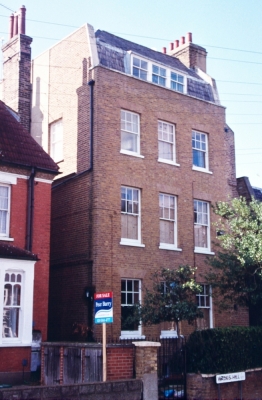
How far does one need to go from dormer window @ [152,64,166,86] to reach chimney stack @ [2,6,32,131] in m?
5.70

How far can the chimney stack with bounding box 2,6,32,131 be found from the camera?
25.3m

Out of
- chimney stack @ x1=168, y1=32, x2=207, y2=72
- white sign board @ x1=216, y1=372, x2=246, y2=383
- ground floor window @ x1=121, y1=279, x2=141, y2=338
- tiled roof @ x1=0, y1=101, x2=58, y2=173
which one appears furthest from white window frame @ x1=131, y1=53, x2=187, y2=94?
white sign board @ x1=216, y1=372, x2=246, y2=383

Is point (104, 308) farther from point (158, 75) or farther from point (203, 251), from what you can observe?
point (158, 75)

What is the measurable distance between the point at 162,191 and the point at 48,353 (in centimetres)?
962

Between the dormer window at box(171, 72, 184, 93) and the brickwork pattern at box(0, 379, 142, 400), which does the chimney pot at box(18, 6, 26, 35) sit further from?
the brickwork pattern at box(0, 379, 142, 400)

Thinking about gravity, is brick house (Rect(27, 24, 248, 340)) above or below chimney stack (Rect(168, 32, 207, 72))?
below

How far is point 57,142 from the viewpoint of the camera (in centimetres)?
2631

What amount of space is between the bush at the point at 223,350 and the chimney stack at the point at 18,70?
12352 mm

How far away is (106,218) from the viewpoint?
23.2 m

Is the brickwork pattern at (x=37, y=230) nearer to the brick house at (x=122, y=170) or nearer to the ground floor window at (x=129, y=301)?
the brick house at (x=122, y=170)

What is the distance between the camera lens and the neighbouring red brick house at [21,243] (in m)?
18.8

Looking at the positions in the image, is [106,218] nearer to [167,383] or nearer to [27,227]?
[27,227]

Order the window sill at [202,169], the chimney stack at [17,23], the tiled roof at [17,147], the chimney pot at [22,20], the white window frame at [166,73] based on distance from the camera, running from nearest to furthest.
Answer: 1. the tiled roof at [17,147]
2. the chimney pot at [22,20]
3. the chimney stack at [17,23]
4. the white window frame at [166,73]
5. the window sill at [202,169]

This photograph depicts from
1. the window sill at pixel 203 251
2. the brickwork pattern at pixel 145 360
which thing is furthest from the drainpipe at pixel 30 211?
the window sill at pixel 203 251
